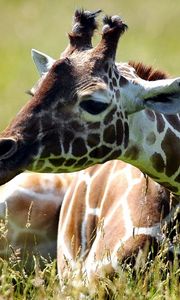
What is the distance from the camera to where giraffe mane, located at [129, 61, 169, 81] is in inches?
332

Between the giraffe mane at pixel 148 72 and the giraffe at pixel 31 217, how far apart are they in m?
1.80

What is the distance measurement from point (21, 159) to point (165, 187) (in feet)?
3.78

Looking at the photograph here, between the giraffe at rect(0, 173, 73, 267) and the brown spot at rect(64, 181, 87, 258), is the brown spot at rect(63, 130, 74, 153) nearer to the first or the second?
the brown spot at rect(64, 181, 87, 258)

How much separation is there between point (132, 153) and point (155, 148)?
172 mm

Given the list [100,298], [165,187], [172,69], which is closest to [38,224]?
[165,187]

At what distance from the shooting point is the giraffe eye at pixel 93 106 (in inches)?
303

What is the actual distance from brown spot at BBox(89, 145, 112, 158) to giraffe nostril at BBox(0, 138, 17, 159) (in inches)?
22.6

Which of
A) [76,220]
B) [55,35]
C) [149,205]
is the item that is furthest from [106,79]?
[55,35]

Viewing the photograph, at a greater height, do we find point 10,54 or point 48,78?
point 10,54

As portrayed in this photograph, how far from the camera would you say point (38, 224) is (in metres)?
9.90

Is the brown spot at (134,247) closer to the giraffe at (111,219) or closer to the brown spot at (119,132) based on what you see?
the giraffe at (111,219)

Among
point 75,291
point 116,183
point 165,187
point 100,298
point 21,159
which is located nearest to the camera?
point 75,291

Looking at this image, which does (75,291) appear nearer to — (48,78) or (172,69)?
(48,78)

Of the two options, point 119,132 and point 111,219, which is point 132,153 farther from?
point 111,219
